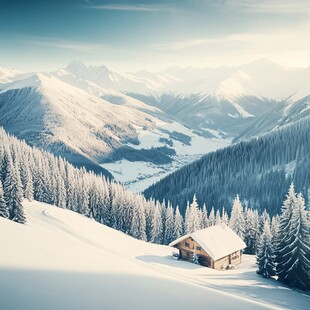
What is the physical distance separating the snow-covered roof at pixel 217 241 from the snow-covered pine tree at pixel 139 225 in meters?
33.8

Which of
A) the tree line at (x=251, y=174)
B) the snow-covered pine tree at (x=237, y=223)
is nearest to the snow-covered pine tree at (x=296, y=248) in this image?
the snow-covered pine tree at (x=237, y=223)

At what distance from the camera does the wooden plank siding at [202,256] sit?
5759cm

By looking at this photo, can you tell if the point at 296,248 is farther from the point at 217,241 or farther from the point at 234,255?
the point at 234,255

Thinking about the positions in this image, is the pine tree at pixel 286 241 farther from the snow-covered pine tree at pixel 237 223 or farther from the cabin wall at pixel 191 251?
the snow-covered pine tree at pixel 237 223

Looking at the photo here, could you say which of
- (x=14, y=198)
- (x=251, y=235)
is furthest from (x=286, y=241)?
(x=14, y=198)

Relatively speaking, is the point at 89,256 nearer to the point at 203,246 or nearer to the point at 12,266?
the point at 12,266

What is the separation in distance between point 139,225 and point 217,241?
3854cm

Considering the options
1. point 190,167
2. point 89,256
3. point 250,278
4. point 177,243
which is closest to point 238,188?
point 190,167

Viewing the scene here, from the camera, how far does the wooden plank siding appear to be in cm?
5759

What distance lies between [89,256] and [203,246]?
123 ft

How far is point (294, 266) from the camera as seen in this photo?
145ft

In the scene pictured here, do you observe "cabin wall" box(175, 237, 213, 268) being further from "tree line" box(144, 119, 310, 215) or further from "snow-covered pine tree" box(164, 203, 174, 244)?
"tree line" box(144, 119, 310, 215)

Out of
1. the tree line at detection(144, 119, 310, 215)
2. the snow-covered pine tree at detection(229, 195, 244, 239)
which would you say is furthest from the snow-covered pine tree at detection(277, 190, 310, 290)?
the tree line at detection(144, 119, 310, 215)

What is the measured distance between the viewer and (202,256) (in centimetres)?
5884
